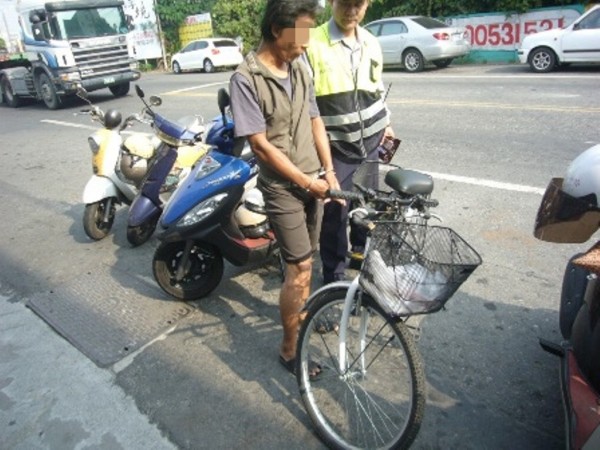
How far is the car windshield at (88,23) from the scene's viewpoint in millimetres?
13375

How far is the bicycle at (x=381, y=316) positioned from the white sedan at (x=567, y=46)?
11.3 metres

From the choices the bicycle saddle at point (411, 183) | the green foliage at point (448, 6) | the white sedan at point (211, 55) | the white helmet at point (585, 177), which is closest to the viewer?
the white helmet at point (585, 177)

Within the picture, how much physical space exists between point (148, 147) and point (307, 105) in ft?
9.34

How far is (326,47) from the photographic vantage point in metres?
2.96

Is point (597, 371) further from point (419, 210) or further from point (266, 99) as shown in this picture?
point (266, 99)

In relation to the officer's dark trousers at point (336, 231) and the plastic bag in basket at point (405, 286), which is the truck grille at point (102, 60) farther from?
the plastic bag in basket at point (405, 286)

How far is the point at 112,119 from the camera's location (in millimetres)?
5273

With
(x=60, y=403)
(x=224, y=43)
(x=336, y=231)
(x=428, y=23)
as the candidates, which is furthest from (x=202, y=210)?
(x=224, y=43)

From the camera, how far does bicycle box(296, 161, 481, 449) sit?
1.90 metres

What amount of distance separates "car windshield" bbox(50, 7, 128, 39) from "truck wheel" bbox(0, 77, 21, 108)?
3.82 m

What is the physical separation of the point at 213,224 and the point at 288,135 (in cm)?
117

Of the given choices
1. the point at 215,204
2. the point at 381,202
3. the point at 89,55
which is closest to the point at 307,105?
the point at 381,202

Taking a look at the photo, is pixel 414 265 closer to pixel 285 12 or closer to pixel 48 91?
pixel 285 12

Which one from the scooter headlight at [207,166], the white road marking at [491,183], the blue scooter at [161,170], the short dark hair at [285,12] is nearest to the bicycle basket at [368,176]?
the short dark hair at [285,12]
